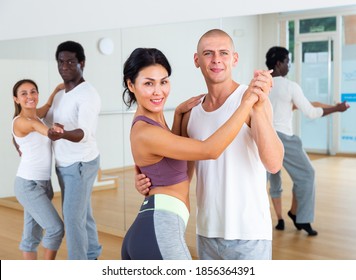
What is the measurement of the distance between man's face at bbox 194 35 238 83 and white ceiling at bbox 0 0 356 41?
1097 mm

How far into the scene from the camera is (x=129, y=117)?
446 cm

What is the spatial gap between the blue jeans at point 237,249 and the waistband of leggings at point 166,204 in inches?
7.4

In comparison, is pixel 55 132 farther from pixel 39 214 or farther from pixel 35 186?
pixel 39 214

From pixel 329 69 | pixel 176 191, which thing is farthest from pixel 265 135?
pixel 329 69

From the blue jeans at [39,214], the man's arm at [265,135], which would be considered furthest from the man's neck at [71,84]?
the man's arm at [265,135]

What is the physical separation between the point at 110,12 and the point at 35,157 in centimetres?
130

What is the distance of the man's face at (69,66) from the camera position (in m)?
3.82

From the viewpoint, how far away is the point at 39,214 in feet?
11.2

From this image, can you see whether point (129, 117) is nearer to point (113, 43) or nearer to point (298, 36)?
point (113, 43)

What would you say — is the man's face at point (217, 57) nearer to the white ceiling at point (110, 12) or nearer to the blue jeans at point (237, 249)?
the blue jeans at point (237, 249)

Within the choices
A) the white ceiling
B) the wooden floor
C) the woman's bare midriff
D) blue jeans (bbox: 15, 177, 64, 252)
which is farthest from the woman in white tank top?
the woman's bare midriff

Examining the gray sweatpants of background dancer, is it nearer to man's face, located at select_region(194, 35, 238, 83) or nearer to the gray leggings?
man's face, located at select_region(194, 35, 238, 83)

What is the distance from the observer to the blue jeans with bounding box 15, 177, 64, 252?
340cm
